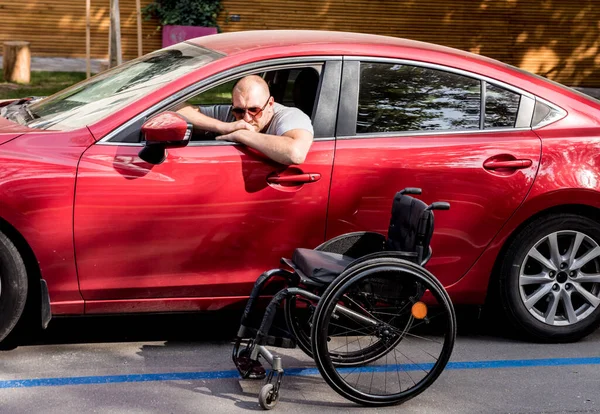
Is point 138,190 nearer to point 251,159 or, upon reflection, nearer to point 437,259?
point 251,159

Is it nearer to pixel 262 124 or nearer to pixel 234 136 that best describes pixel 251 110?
pixel 262 124

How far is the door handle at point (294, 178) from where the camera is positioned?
4828mm

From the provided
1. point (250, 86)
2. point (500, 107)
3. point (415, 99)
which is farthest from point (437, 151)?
point (250, 86)

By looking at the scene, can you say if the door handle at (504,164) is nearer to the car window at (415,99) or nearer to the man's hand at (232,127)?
the car window at (415,99)

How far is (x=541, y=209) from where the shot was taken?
5207 millimetres

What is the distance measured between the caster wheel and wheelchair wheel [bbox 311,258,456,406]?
0.76ft

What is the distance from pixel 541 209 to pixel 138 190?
213 cm

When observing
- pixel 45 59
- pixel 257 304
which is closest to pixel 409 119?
pixel 257 304

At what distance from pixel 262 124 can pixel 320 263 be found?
0.93 meters

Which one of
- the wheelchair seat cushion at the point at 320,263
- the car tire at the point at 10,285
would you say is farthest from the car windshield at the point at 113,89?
the wheelchair seat cushion at the point at 320,263

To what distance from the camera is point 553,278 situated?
5.32 metres

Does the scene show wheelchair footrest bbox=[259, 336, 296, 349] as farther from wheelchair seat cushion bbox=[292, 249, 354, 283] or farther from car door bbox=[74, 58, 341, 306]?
car door bbox=[74, 58, 341, 306]

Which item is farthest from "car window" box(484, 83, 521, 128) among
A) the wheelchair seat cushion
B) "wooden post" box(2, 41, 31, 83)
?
"wooden post" box(2, 41, 31, 83)

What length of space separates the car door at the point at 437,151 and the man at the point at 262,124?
23 cm
